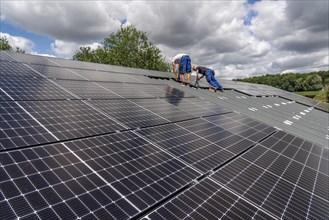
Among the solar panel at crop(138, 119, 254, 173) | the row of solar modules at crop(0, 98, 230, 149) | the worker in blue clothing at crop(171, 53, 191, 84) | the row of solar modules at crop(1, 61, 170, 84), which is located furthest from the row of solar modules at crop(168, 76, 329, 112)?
the solar panel at crop(138, 119, 254, 173)

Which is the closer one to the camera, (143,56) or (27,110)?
(27,110)

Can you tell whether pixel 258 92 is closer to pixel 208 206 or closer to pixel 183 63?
pixel 183 63

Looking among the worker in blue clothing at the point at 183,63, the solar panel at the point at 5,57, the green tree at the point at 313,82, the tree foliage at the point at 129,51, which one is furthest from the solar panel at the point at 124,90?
the green tree at the point at 313,82

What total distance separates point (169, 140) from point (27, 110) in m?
3.77

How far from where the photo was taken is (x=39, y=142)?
5062 mm

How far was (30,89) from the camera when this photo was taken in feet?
26.5

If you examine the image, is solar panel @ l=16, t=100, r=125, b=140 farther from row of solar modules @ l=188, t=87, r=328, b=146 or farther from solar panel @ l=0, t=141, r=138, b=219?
row of solar modules @ l=188, t=87, r=328, b=146

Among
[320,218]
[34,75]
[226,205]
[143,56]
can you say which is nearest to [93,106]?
[34,75]

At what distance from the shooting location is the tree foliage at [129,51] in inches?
2500

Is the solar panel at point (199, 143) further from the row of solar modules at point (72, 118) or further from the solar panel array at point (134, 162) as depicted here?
the row of solar modules at point (72, 118)

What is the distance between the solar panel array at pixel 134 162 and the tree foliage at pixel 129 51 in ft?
180

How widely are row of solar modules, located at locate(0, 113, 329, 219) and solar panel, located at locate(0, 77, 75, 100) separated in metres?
2.90

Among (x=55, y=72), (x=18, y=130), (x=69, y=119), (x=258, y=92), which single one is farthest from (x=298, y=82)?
(x=18, y=130)

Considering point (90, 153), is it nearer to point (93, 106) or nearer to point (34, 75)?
point (93, 106)
